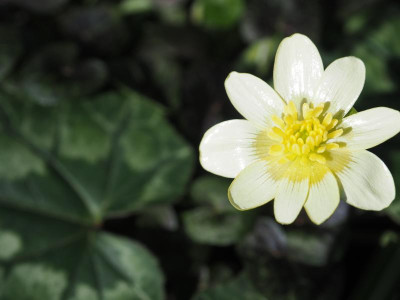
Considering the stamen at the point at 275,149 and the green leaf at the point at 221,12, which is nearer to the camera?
the stamen at the point at 275,149

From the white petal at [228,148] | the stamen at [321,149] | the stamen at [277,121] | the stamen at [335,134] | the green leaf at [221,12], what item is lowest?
the white petal at [228,148]

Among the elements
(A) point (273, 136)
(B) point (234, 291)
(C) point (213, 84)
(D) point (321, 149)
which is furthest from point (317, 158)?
(C) point (213, 84)

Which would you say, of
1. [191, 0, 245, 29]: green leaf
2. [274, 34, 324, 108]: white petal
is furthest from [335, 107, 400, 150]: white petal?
[191, 0, 245, 29]: green leaf

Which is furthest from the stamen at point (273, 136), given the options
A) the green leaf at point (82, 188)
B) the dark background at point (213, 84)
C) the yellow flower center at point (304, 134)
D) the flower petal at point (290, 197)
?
the green leaf at point (82, 188)

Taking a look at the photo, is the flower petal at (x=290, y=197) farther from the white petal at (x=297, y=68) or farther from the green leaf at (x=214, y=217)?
the green leaf at (x=214, y=217)

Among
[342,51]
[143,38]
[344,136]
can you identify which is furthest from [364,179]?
[143,38]

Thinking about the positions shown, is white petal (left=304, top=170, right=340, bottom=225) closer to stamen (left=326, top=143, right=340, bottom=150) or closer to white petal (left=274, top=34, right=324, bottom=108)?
stamen (left=326, top=143, right=340, bottom=150)

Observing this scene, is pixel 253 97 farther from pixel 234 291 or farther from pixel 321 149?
pixel 234 291
